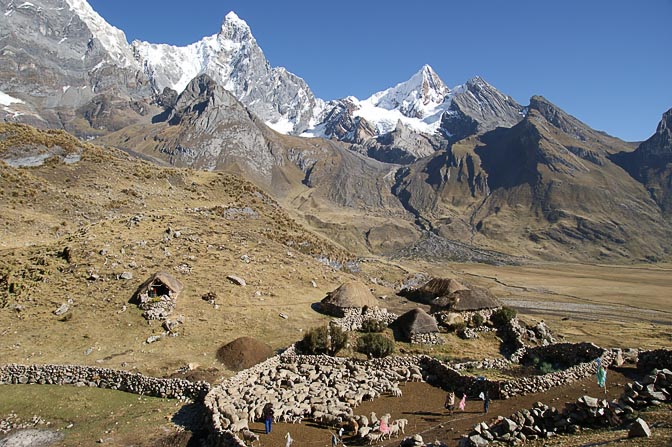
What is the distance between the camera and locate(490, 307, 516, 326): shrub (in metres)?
41.3

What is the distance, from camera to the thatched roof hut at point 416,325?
37406 mm

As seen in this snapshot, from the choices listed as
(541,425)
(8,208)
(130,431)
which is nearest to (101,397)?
(130,431)

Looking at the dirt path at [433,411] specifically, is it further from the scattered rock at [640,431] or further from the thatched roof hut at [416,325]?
the thatched roof hut at [416,325]

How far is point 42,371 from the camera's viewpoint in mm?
26797

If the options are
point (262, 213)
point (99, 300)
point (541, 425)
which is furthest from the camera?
point (262, 213)

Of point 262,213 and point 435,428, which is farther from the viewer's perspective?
point 262,213

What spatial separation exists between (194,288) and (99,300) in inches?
305

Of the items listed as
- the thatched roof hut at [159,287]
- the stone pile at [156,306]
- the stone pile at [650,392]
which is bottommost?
the stone pile at [156,306]

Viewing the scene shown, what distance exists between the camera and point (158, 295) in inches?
1467

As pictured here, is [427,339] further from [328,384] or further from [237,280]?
[237,280]

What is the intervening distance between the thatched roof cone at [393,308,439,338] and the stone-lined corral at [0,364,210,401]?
61.8ft

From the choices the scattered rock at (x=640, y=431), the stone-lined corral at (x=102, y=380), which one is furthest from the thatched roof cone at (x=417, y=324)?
the scattered rock at (x=640, y=431)

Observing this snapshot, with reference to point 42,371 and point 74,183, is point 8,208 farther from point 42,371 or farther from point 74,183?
point 42,371

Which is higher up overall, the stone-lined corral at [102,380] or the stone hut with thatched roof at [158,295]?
the stone hut with thatched roof at [158,295]
